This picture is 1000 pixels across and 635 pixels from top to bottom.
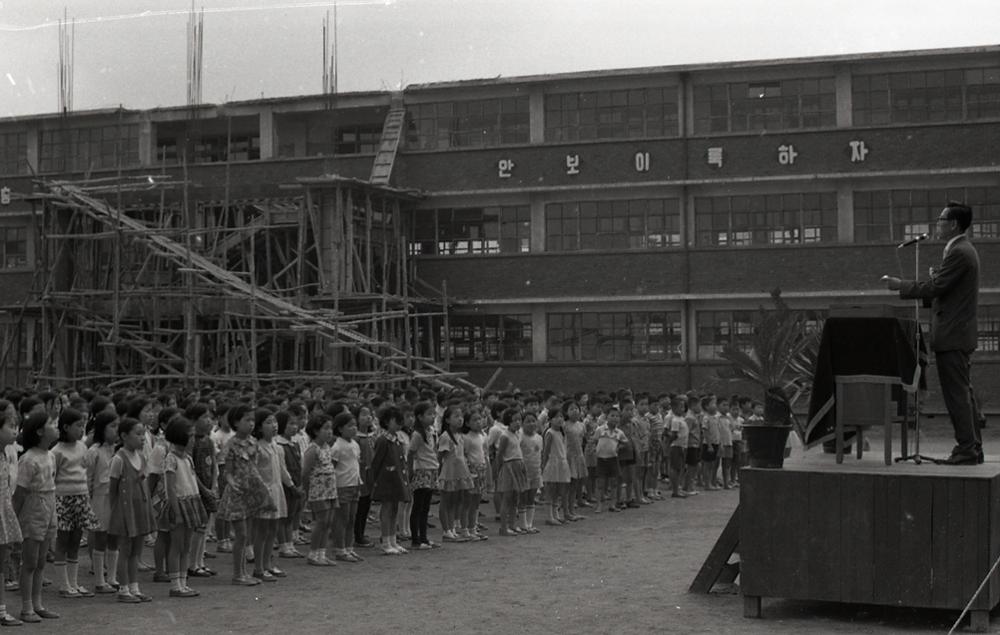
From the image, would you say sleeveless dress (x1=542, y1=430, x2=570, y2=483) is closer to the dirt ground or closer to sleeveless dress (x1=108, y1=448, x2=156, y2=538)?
the dirt ground

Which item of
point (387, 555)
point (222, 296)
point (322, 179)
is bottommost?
point (387, 555)

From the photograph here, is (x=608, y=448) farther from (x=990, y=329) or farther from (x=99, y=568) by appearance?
(x=990, y=329)

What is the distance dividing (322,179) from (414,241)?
535 cm

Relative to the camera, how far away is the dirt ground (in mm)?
10305

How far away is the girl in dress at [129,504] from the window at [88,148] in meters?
28.0

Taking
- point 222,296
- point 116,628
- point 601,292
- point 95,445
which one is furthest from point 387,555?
point 601,292

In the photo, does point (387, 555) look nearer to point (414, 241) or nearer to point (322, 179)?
point (322, 179)

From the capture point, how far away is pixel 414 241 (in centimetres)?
3700

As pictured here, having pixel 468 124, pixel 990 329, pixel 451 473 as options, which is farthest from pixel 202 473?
pixel 990 329

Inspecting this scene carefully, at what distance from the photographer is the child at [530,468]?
57.0ft

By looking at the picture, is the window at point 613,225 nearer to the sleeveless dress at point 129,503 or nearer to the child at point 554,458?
the child at point 554,458

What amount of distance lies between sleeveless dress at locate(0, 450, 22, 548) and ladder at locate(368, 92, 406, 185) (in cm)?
2435

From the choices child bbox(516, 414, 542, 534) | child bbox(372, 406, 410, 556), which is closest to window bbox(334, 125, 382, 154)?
child bbox(516, 414, 542, 534)

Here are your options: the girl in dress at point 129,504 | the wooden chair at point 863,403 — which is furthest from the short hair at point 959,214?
the girl in dress at point 129,504
